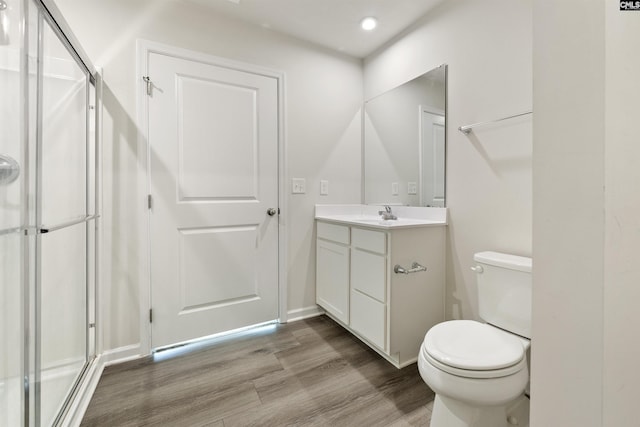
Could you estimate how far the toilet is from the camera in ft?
3.24

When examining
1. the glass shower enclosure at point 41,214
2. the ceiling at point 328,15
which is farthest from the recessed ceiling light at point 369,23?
the glass shower enclosure at point 41,214

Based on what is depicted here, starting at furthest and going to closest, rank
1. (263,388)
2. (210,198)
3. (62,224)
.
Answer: (210,198), (263,388), (62,224)

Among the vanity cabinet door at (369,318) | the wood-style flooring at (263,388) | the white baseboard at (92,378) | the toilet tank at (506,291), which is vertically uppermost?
the toilet tank at (506,291)

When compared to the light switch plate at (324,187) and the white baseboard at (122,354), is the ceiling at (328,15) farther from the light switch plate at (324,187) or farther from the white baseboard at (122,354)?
the white baseboard at (122,354)

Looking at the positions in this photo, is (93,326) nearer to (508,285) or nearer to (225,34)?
(225,34)

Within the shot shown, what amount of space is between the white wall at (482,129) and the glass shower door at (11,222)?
207 centimetres

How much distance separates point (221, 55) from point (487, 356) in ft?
7.75

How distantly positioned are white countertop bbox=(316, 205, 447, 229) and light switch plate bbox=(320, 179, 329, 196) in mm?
115

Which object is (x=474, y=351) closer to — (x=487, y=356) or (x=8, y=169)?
(x=487, y=356)

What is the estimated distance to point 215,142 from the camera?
1935 millimetres

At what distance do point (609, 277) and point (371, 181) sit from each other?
6.37ft

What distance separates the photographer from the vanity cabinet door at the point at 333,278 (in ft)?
6.33

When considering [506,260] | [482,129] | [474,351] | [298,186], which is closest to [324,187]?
[298,186]

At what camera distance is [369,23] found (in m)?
2.02
